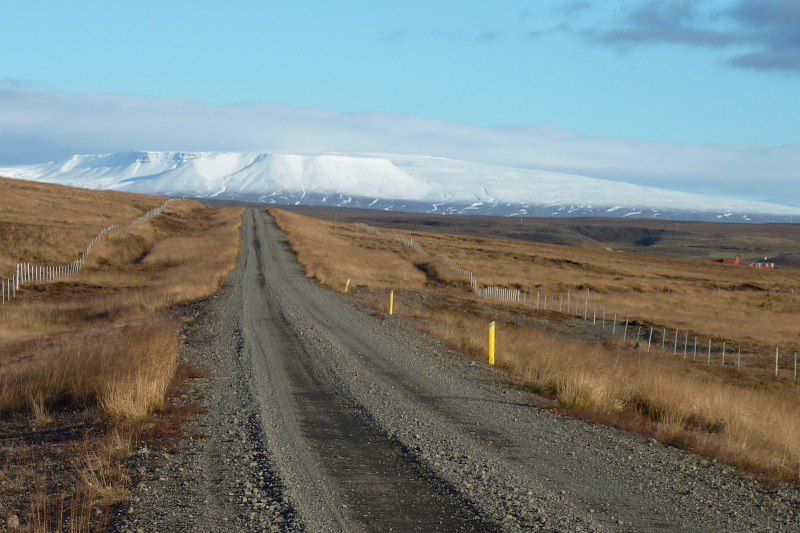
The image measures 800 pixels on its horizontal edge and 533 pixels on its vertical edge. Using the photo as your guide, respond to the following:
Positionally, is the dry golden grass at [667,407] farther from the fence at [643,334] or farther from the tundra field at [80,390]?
the fence at [643,334]

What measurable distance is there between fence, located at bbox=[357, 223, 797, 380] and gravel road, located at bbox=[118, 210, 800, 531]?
17.9 metres

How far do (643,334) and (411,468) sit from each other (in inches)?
1160

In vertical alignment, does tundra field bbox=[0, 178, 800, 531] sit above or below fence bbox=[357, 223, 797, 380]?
above

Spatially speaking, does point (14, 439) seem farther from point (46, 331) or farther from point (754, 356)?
point (754, 356)

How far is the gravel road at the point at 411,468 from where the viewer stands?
705cm

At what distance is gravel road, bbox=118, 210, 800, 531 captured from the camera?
7.05 meters

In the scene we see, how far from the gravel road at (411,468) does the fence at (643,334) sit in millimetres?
17915

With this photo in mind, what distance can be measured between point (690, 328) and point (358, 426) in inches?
1251

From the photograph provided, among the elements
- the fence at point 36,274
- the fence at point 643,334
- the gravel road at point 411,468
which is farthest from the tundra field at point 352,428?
the fence at point 36,274

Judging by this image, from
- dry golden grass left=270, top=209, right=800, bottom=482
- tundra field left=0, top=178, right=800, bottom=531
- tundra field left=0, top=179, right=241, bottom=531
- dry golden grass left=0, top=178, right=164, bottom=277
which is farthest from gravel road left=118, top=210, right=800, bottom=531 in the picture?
dry golden grass left=0, top=178, right=164, bottom=277

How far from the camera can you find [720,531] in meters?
7.07

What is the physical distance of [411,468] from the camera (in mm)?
8484

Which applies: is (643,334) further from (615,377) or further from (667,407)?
(667,407)

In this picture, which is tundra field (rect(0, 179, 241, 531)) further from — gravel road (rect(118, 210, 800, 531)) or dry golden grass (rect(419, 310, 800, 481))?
dry golden grass (rect(419, 310, 800, 481))
